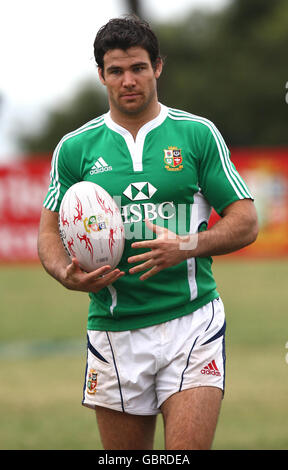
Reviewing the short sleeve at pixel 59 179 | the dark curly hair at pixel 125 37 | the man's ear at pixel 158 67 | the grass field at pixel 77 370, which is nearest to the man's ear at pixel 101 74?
the dark curly hair at pixel 125 37

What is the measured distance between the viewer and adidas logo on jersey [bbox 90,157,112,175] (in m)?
4.60

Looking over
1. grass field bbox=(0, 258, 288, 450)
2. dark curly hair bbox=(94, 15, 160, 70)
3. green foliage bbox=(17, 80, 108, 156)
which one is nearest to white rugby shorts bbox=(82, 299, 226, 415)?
dark curly hair bbox=(94, 15, 160, 70)

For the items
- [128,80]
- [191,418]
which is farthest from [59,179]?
[191,418]

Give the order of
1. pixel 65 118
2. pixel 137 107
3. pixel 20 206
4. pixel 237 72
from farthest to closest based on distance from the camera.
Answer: pixel 65 118 → pixel 237 72 → pixel 20 206 → pixel 137 107

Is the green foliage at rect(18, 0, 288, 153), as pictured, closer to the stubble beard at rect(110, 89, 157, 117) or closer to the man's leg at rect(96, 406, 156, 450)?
the stubble beard at rect(110, 89, 157, 117)

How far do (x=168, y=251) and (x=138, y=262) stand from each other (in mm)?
451

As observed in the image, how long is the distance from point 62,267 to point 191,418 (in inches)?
40.3

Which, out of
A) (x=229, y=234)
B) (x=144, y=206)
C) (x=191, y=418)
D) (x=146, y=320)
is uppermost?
(x=144, y=206)

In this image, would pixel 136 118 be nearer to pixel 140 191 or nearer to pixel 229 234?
pixel 140 191

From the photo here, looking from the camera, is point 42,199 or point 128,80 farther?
point 42,199

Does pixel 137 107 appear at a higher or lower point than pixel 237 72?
lower

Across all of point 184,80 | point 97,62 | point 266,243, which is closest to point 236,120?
point 184,80

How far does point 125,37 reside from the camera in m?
4.50

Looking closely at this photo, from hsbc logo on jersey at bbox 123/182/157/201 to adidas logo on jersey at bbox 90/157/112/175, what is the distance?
170 mm
